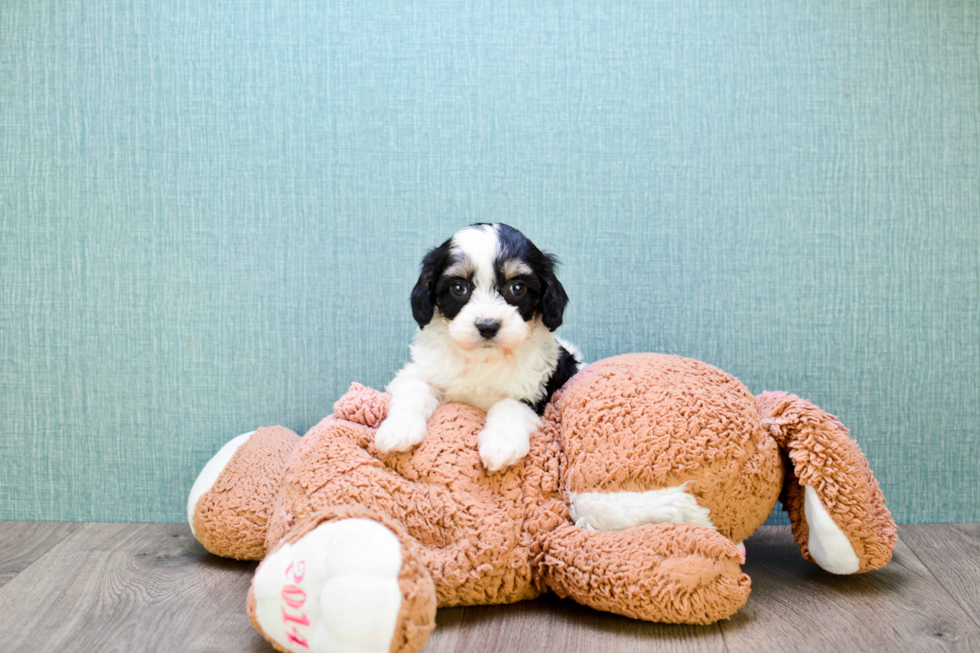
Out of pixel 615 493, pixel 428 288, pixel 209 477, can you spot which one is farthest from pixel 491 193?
pixel 209 477

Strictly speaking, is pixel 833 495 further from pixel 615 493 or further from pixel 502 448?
pixel 502 448

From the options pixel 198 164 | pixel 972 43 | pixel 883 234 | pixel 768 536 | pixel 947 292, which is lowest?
pixel 768 536

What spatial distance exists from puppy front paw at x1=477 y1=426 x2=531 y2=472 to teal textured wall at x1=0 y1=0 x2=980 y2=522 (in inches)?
26.9

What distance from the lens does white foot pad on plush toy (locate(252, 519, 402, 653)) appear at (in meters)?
1.16

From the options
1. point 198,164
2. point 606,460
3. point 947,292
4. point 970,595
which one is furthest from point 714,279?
point 198,164

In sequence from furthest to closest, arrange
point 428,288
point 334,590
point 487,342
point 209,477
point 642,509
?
point 209,477 < point 428,288 < point 487,342 < point 642,509 < point 334,590

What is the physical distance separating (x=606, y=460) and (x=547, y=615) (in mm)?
358

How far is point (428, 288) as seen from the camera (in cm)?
175

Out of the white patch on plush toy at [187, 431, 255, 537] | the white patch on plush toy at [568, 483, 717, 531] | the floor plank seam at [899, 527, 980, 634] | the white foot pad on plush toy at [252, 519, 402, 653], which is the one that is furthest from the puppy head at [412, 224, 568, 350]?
the floor plank seam at [899, 527, 980, 634]

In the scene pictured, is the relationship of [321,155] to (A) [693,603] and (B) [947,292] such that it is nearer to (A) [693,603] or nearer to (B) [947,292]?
(A) [693,603]

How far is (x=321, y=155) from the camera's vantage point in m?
2.22

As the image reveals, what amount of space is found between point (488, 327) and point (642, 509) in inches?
20.1

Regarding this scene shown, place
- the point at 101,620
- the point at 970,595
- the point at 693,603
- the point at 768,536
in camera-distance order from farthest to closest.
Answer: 1. the point at 768,536
2. the point at 970,595
3. the point at 101,620
4. the point at 693,603

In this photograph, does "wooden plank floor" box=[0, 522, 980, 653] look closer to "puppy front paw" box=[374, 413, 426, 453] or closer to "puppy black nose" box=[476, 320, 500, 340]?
"puppy front paw" box=[374, 413, 426, 453]
